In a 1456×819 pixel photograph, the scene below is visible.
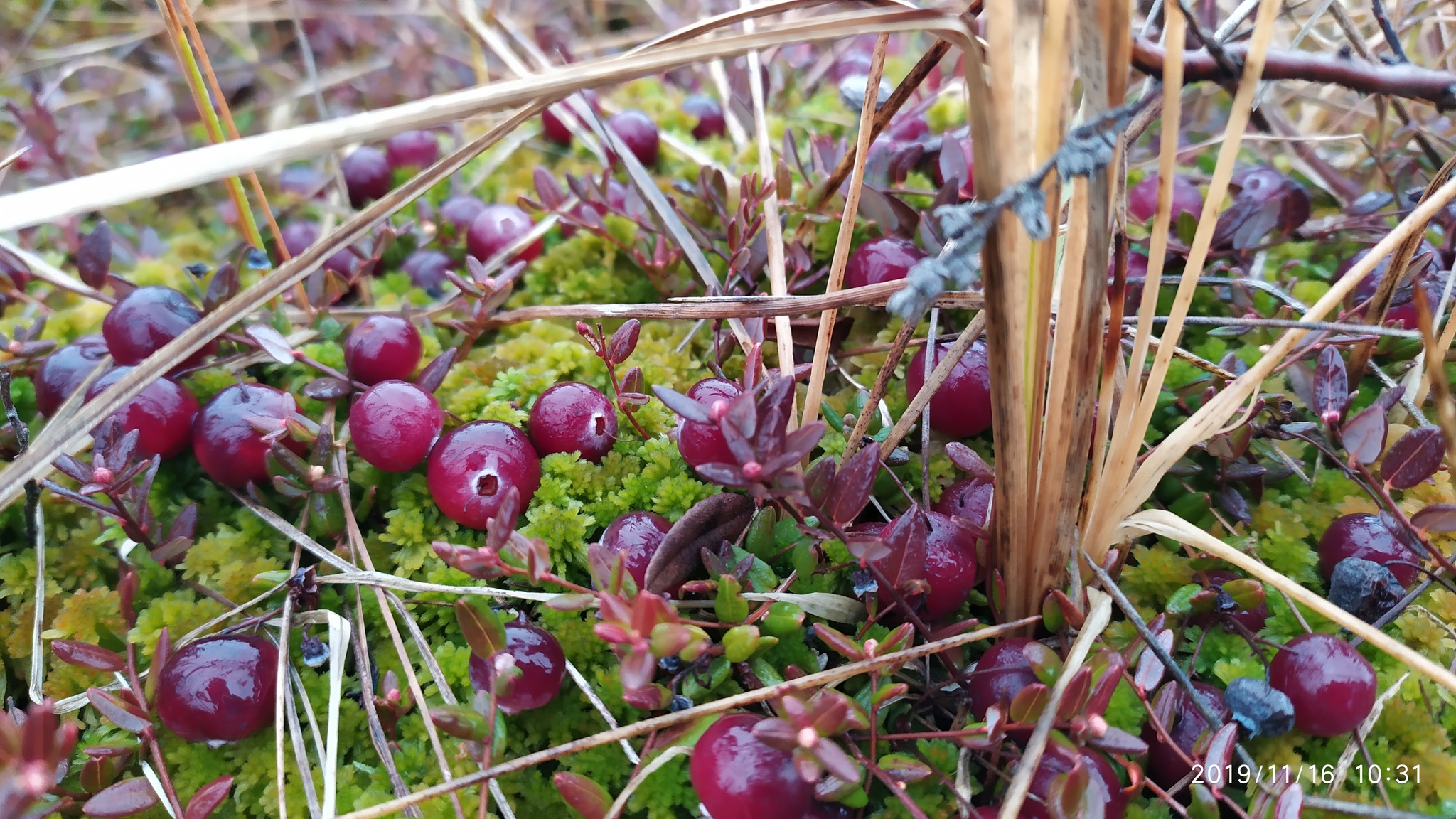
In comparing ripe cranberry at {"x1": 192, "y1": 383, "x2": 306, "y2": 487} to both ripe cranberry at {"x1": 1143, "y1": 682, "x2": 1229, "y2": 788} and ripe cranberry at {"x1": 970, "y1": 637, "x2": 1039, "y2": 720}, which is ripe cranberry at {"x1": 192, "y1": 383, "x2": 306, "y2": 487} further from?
ripe cranberry at {"x1": 1143, "y1": 682, "x2": 1229, "y2": 788}

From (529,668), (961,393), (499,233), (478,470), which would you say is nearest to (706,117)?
(499,233)

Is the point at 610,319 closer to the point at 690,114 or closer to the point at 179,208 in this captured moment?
the point at 690,114

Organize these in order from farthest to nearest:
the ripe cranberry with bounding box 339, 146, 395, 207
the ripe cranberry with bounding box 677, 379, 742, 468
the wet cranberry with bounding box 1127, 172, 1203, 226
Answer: the ripe cranberry with bounding box 339, 146, 395, 207 → the wet cranberry with bounding box 1127, 172, 1203, 226 → the ripe cranberry with bounding box 677, 379, 742, 468

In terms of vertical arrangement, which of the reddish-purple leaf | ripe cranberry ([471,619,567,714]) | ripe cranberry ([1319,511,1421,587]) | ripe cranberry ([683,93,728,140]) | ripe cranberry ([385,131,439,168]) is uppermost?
ripe cranberry ([385,131,439,168])

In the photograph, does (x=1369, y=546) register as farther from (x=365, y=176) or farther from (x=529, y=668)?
(x=365, y=176)

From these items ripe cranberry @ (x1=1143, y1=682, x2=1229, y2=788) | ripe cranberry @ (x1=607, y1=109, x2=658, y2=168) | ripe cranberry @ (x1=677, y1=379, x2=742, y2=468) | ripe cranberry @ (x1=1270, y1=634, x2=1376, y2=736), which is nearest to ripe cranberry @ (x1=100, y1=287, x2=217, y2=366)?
ripe cranberry @ (x1=677, y1=379, x2=742, y2=468)
